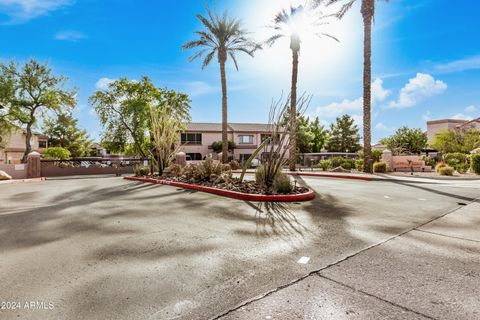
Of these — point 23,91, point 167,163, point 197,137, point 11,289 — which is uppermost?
point 23,91

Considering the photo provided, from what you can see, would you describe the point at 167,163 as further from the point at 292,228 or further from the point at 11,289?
the point at 11,289

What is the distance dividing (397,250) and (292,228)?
1.87 m

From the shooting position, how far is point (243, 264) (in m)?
3.70

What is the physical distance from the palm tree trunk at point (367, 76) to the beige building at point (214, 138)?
26.1 meters

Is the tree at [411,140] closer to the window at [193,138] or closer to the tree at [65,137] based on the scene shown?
the window at [193,138]

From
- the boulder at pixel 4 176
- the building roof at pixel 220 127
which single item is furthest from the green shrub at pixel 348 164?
the boulder at pixel 4 176

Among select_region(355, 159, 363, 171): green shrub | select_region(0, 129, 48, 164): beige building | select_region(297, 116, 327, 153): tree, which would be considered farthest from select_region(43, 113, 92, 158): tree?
select_region(355, 159, 363, 171): green shrub

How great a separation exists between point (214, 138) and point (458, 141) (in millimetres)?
36808

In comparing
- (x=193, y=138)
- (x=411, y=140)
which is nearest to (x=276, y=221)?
(x=193, y=138)

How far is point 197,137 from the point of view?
44531mm

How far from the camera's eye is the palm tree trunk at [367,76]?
1819cm

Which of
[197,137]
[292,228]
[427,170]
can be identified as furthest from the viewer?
[197,137]

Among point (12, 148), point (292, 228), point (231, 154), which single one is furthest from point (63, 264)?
point (12, 148)

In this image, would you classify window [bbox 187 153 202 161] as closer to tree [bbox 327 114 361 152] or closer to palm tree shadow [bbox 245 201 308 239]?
tree [bbox 327 114 361 152]
